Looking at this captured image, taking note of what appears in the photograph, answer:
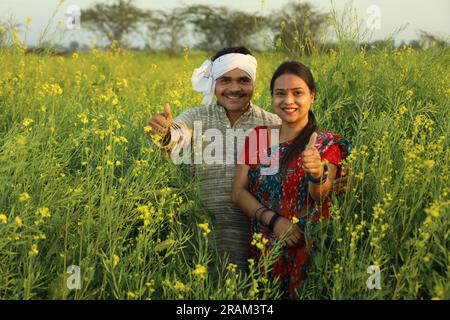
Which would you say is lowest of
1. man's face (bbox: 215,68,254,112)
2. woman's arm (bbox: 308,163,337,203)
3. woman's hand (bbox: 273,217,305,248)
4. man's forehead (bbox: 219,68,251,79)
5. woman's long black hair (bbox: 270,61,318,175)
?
woman's hand (bbox: 273,217,305,248)

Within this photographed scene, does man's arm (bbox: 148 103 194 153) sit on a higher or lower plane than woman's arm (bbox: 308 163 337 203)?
higher

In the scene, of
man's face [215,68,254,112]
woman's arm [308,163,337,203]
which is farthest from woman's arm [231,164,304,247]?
man's face [215,68,254,112]

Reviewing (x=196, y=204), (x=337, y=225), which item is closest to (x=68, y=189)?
(x=196, y=204)

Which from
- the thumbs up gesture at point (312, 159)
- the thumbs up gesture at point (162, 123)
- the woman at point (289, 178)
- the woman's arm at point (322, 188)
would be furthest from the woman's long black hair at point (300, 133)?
the thumbs up gesture at point (162, 123)

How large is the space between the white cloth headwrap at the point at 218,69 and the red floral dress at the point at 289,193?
1.61 feet

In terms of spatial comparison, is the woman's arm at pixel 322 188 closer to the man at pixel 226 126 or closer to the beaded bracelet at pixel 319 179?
the beaded bracelet at pixel 319 179

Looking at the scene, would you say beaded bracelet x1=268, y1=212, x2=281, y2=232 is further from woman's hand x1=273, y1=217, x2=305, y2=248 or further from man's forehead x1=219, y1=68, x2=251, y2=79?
man's forehead x1=219, y1=68, x2=251, y2=79

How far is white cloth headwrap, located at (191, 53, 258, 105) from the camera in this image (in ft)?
10.2

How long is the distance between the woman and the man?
19 centimetres

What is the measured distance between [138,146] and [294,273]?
1.32 meters
